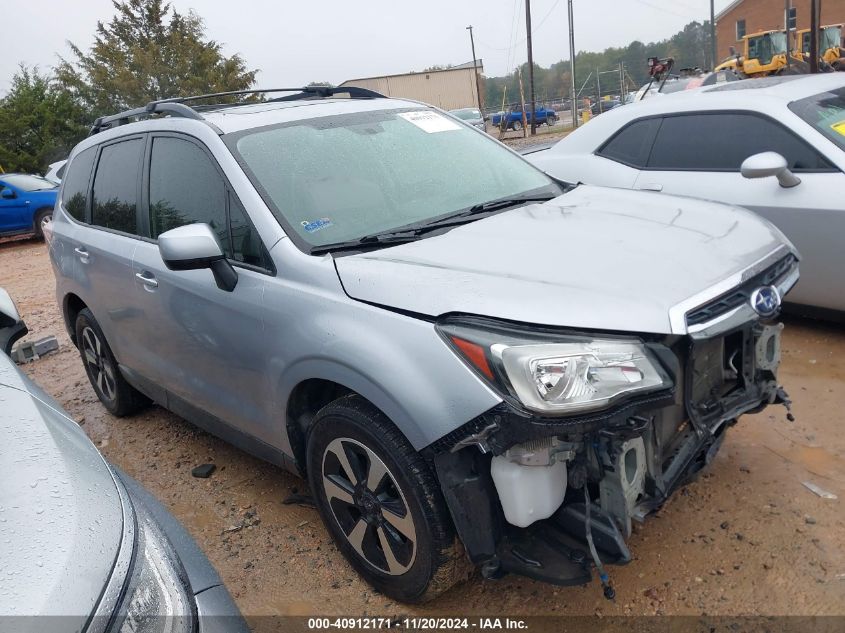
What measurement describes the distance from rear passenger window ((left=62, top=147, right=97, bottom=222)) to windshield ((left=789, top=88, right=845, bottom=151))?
14.5 ft

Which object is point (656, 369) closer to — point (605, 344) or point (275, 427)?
point (605, 344)

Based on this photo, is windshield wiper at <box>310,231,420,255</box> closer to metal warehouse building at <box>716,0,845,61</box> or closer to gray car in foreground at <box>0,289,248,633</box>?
gray car in foreground at <box>0,289,248,633</box>

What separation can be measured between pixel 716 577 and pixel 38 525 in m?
2.20

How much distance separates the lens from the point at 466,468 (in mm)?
2143

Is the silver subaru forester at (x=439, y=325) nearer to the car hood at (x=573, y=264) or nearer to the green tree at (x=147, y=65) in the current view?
the car hood at (x=573, y=264)

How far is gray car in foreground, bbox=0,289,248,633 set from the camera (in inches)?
51.5

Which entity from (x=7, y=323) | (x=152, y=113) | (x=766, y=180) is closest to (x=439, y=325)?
(x=7, y=323)

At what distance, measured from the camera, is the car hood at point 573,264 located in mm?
2039

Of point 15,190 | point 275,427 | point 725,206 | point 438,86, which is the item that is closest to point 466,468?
point 275,427

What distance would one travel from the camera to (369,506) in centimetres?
250

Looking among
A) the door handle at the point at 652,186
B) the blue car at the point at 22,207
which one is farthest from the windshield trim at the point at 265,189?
the blue car at the point at 22,207

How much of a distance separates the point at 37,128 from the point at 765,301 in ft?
100

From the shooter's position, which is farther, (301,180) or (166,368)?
(166,368)

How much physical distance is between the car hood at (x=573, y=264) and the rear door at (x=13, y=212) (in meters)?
14.9
